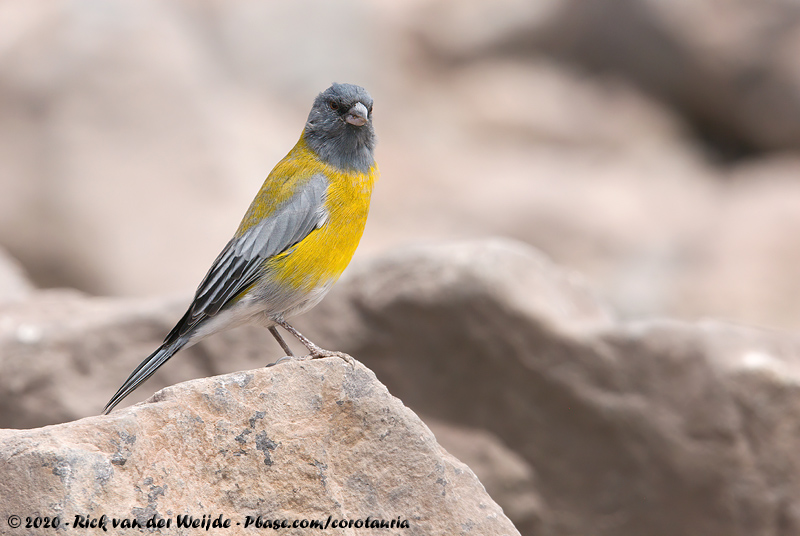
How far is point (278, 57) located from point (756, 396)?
42.6ft

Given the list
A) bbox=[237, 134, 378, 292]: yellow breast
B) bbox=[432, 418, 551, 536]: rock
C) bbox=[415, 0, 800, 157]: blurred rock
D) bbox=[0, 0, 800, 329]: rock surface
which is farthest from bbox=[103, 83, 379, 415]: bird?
bbox=[415, 0, 800, 157]: blurred rock

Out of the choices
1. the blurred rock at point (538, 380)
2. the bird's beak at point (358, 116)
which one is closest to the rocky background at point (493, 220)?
the blurred rock at point (538, 380)

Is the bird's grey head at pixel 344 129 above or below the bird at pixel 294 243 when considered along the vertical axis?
above

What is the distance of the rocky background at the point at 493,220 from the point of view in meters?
6.58

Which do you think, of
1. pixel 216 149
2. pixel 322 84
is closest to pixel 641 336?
pixel 216 149

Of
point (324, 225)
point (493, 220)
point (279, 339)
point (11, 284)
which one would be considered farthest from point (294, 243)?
point (493, 220)

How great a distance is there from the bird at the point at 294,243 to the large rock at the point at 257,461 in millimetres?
668

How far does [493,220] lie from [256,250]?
1121 cm

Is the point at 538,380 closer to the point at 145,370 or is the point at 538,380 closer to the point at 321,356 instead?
the point at 321,356

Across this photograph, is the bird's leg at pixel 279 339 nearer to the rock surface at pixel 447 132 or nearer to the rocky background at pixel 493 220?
the rocky background at pixel 493 220

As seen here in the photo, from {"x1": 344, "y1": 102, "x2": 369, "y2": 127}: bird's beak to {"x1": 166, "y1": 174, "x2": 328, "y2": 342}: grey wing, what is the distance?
40cm

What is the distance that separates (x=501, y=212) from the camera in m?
15.6

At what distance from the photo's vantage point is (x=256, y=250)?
4699 mm

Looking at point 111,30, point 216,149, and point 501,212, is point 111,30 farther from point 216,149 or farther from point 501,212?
point 501,212
